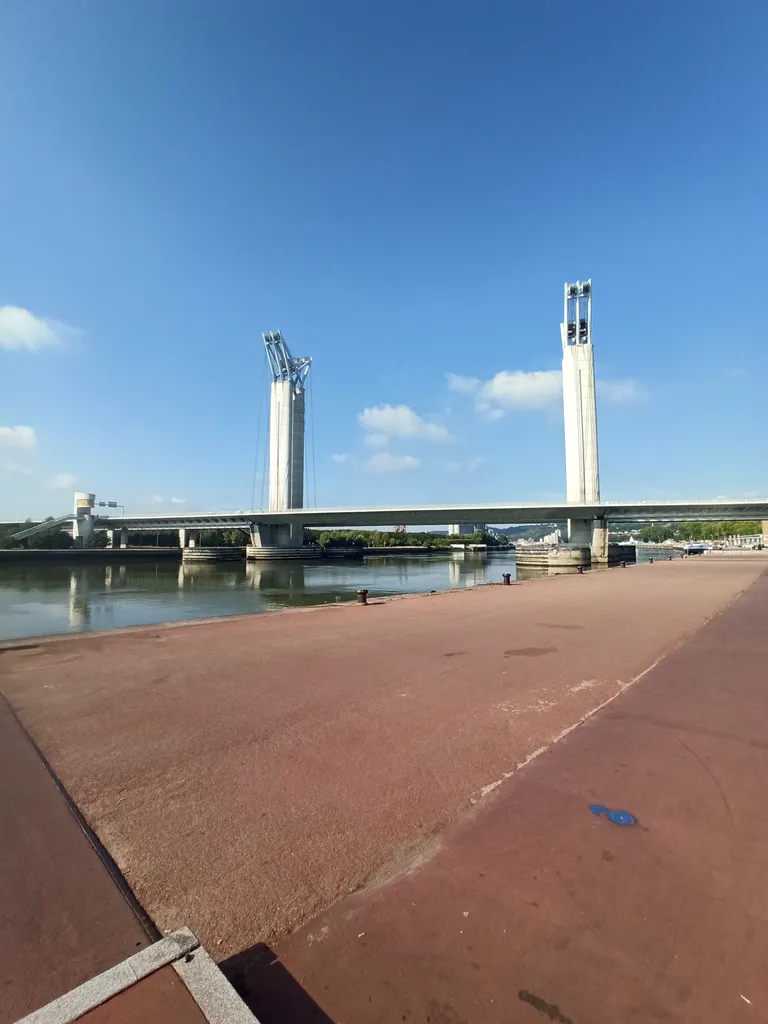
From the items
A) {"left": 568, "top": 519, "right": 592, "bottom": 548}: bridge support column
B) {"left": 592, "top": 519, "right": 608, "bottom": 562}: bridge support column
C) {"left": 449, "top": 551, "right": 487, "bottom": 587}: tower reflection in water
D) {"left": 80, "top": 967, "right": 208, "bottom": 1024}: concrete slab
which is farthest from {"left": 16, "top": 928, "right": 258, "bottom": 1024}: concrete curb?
{"left": 568, "top": 519, "right": 592, "bottom": 548}: bridge support column

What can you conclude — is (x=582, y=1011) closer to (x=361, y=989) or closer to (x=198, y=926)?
(x=361, y=989)

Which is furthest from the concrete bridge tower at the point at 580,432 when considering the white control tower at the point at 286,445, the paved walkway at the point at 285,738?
the paved walkway at the point at 285,738

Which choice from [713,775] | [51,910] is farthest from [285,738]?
[713,775]

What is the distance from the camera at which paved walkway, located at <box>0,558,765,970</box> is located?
2799 millimetres

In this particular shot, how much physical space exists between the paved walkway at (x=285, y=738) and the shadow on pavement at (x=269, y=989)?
10 centimetres

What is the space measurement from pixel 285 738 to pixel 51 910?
2.35m

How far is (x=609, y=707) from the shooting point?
531cm

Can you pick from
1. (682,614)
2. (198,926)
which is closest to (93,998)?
(198,926)

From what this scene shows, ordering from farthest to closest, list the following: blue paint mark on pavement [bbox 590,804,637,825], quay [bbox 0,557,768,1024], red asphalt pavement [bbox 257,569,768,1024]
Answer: blue paint mark on pavement [bbox 590,804,637,825] → quay [bbox 0,557,768,1024] → red asphalt pavement [bbox 257,569,768,1024]

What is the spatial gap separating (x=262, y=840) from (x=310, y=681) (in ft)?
12.2

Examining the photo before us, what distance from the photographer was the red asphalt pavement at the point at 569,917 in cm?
195

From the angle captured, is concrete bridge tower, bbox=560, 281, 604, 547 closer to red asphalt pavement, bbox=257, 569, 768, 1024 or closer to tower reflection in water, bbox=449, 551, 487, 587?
tower reflection in water, bbox=449, 551, 487, 587

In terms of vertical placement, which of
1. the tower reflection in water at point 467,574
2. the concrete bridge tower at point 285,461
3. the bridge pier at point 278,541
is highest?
the concrete bridge tower at point 285,461

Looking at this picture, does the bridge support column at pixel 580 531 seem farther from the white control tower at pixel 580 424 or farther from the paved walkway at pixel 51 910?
the paved walkway at pixel 51 910
